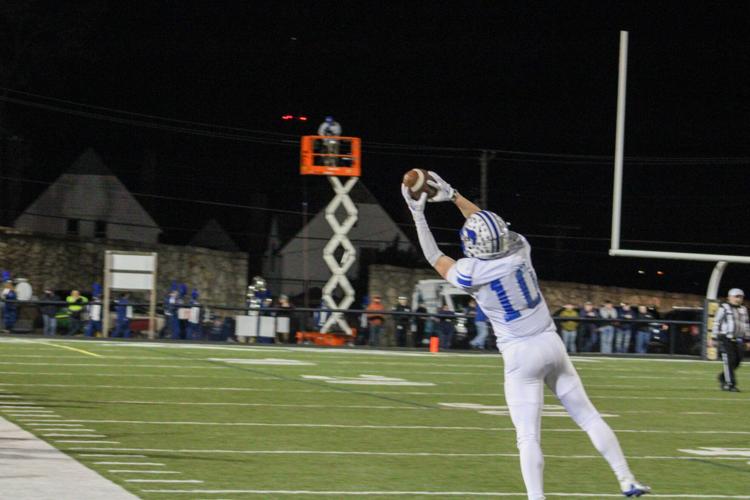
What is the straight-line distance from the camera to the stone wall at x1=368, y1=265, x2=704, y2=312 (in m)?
49.9

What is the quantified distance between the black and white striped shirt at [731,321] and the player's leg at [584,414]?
41.1 ft

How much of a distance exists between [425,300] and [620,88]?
12.5m

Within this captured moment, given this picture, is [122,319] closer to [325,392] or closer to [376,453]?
[325,392]

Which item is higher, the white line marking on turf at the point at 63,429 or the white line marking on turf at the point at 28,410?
the white line marking on turf at the point at 28,410

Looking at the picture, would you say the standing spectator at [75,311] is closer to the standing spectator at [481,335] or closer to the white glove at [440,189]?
the standing spectator at [481,335]

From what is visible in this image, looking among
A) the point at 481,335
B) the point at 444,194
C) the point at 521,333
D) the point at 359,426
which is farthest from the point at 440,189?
the point at 481,335

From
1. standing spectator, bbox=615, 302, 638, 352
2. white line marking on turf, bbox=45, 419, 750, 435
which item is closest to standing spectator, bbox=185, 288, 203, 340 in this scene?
standing spectator, bbox=615, 302, 638, 352

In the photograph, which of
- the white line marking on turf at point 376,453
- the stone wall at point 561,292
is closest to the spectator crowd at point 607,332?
the stone wall at point 561,292

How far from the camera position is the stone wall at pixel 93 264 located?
157 ft

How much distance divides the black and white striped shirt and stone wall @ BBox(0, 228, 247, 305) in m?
29.7

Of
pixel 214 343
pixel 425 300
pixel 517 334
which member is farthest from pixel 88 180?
pixel 517 334

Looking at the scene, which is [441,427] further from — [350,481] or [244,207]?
[244,207]

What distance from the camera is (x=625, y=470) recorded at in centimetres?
733

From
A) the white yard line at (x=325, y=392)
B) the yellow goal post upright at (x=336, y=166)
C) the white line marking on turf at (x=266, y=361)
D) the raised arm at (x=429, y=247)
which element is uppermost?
the yellow goal post upright at (x=336, y=166)
